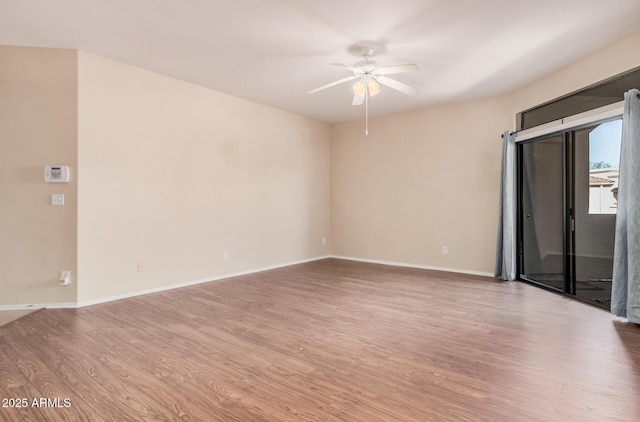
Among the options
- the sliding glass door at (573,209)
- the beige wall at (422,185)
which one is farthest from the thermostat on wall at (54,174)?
the sliding glass door at (573,209)

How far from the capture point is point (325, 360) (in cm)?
243

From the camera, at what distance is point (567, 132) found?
4055mm

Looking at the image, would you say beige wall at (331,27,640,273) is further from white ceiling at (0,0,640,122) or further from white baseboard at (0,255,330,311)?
white baseboard at (0,255,330,311)

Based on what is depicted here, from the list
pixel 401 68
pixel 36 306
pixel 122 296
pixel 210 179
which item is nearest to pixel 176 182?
pixel 210 179

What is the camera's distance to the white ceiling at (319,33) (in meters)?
2.77

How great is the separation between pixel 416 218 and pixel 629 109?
325 cm

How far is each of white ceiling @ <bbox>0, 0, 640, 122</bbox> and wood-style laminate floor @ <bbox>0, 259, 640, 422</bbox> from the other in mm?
2777

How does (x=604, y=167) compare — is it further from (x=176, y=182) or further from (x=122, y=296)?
(x=122, y=296)

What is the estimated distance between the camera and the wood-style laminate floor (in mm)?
1853

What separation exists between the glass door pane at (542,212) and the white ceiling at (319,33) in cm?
105

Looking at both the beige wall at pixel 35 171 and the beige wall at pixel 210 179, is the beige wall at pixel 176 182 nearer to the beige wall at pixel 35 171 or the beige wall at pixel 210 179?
the beige wall at pixel 210 179

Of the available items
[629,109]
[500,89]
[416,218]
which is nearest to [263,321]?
[416,218]

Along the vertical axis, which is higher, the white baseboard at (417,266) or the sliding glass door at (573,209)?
the sliding glass door at (573,209)

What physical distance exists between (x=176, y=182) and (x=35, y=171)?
4.77 feet
